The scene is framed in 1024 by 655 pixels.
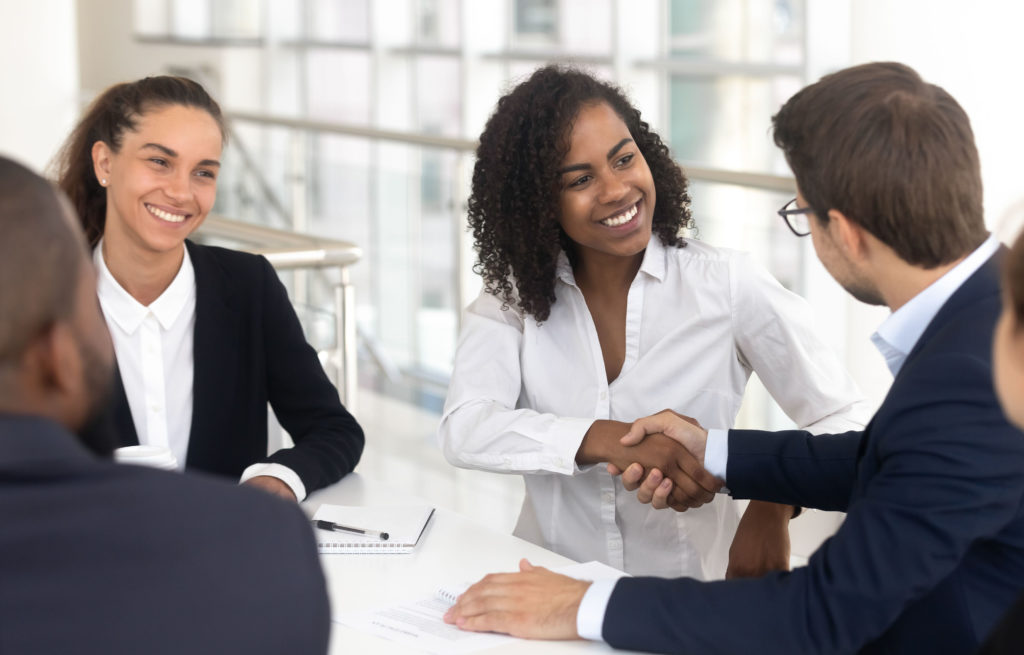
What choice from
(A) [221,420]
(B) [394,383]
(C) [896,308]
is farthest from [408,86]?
(C) [896,308]

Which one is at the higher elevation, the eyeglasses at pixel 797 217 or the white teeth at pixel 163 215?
the eyeglasses at pixel 797 217

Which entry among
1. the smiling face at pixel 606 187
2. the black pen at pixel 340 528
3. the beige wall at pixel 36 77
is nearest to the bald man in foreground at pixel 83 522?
the black pen at pixel 340 528

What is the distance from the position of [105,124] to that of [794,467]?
127 centimetres

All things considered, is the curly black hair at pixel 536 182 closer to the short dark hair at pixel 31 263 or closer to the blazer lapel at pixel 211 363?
the blazer lapel at pixel 211 363

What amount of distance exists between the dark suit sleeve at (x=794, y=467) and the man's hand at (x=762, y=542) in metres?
0.09

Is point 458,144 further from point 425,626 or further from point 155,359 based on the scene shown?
point 425,626

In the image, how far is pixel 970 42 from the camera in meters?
2.67

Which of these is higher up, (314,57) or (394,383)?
(314,57)

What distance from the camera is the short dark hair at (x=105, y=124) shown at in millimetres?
2092

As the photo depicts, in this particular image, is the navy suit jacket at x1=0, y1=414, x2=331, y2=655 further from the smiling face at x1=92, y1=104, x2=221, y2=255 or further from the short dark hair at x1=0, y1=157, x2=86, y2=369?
the smiling face at x1=92, y1=104, x2=221, y2=255

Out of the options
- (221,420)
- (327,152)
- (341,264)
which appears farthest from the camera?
(327,152)

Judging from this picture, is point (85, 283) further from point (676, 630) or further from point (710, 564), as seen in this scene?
point (710, 564)

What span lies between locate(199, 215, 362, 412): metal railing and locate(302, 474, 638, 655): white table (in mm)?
898

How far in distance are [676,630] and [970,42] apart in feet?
5.99
